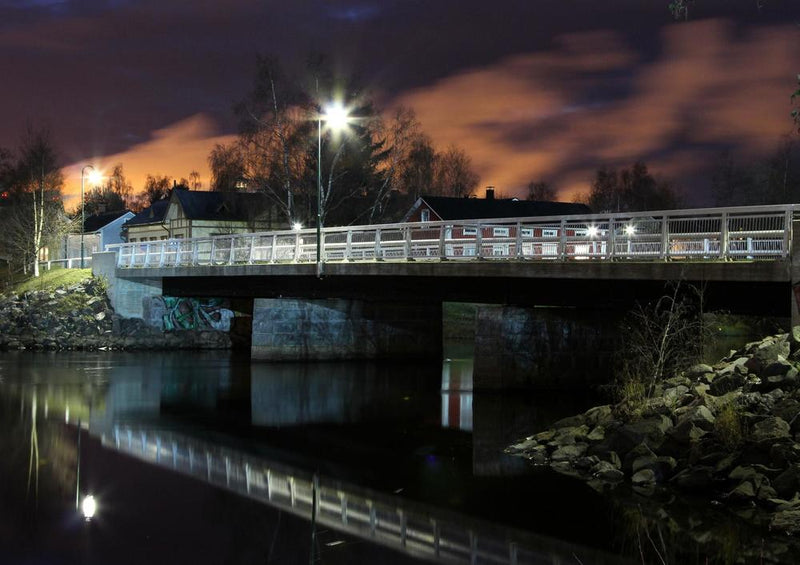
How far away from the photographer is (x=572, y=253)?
25.3 m

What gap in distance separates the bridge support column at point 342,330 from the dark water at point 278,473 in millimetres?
6721

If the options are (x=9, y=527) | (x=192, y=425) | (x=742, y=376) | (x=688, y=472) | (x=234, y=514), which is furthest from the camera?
(x=192, y=425)

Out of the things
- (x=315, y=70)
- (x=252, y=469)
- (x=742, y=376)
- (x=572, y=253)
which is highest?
(x=315, y=70)

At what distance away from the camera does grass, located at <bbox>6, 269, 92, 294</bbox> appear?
53100mm

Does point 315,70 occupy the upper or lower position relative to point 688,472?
upper

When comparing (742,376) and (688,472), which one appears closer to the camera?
(688,472)

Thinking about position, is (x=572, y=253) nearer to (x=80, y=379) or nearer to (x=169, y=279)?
(x=80, y=379)

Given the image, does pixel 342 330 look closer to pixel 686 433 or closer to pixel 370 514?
pixel 686 433

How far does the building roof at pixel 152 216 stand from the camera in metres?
88.2

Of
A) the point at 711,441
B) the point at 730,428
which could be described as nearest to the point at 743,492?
the point at 730,428

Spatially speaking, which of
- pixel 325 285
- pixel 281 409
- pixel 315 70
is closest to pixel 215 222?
pixel 315 70

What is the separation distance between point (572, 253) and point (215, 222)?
199 ft

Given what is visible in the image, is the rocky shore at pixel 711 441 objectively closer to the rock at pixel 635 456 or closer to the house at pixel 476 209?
the rock at pixel 635 456

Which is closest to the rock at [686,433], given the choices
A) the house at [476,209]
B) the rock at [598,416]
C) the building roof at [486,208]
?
the rock at [598,416]
